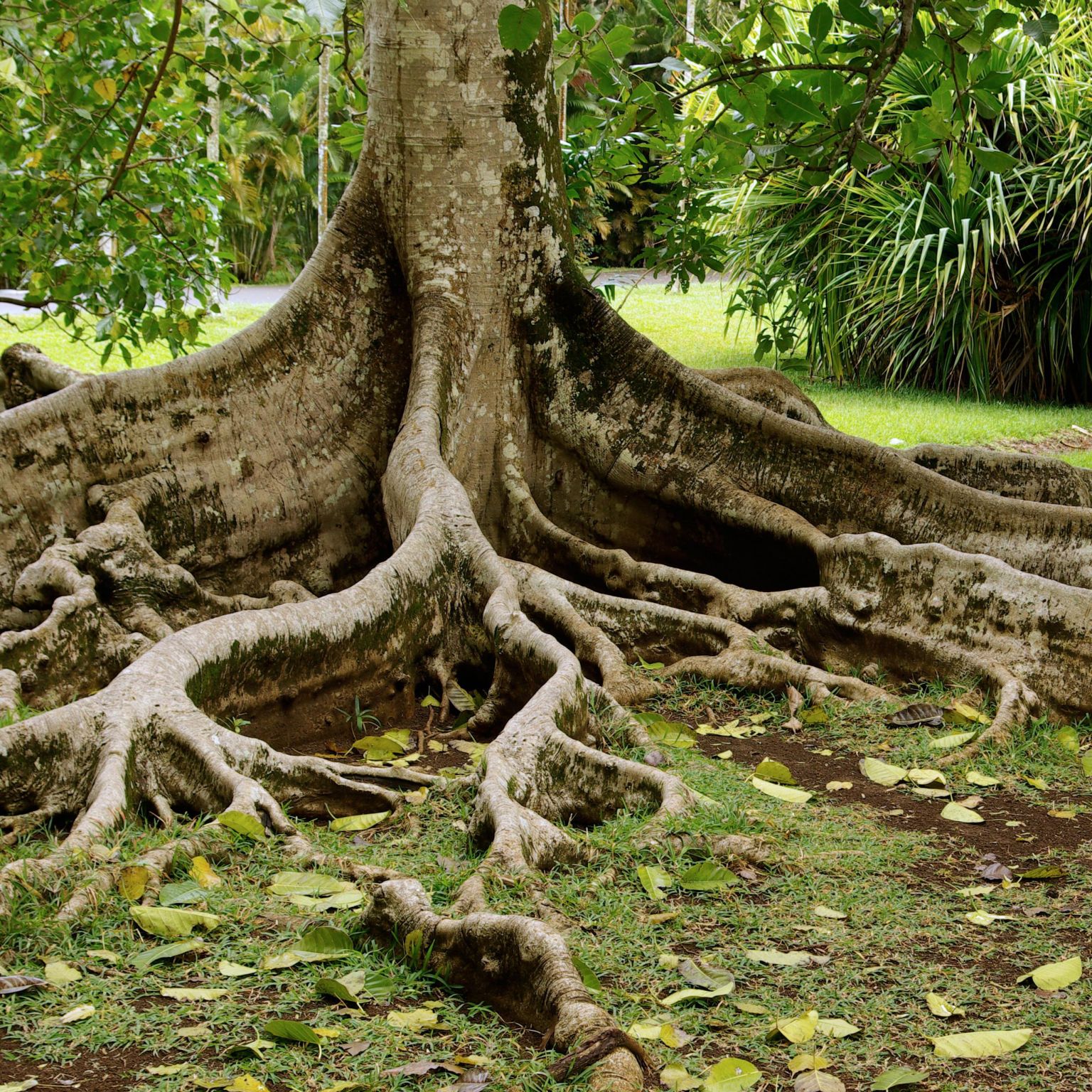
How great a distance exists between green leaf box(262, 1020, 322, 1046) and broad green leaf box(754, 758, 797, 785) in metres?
2.21

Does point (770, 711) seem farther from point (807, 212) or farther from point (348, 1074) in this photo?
point (807, 212)

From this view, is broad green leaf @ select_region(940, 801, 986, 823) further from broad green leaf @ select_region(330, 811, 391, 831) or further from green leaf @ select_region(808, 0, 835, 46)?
green leaf @ select_region(808, 0, 835, 46)

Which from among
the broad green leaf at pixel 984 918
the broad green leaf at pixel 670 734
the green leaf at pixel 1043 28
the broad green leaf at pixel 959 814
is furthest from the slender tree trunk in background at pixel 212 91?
the broad green leaf at pixel 984 918

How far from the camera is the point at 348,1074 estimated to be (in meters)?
2.55

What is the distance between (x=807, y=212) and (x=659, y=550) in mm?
8506

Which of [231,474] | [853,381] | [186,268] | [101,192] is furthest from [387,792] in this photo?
[853,381]

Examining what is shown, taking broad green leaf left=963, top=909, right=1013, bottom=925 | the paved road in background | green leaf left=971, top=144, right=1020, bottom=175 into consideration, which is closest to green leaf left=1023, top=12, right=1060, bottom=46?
green leaf left=971, top=144, right=1020, bottom=175

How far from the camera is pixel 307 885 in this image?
3428 millimetres

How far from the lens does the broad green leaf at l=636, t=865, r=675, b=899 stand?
136 inches

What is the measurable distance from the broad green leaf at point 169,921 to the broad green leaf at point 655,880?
1.13m

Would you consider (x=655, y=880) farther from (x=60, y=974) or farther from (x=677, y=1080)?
(x=60, y=974)

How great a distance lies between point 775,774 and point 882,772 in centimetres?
41

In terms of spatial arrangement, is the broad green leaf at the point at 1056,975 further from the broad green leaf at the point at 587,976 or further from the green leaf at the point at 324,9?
the green leaf at the point at 324,9

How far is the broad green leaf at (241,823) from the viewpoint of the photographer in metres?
3.62
